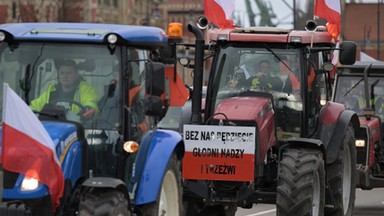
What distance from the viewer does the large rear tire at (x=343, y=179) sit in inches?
543

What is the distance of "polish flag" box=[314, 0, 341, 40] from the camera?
Result: 17.1 m

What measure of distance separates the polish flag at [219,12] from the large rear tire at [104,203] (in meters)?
6.96

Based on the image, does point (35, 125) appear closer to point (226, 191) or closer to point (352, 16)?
point (226, 191)

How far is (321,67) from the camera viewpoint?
14.0 m

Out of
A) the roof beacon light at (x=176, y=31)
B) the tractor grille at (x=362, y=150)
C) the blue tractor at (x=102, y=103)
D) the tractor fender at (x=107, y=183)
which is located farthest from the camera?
the tractor grille at (x=362, y=150)

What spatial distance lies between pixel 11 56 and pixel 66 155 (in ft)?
3.93

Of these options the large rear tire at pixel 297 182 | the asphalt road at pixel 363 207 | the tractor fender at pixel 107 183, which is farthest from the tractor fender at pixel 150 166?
the asphalt road at pixel 363 207

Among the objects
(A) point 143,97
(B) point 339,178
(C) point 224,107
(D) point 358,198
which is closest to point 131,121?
(A) point 143,97

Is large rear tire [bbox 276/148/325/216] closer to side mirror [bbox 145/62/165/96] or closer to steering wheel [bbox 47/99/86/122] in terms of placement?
side mirror [bbox 145/62/165/96]

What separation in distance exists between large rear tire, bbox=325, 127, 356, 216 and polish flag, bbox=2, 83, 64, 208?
5538 mm

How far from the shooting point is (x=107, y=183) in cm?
933

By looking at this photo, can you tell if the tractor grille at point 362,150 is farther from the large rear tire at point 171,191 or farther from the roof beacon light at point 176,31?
the large rear tire at point 171,191

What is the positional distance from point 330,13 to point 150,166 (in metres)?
7.78

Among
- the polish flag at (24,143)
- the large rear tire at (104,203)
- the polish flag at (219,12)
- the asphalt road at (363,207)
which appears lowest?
the asphalt road at (363,207)
